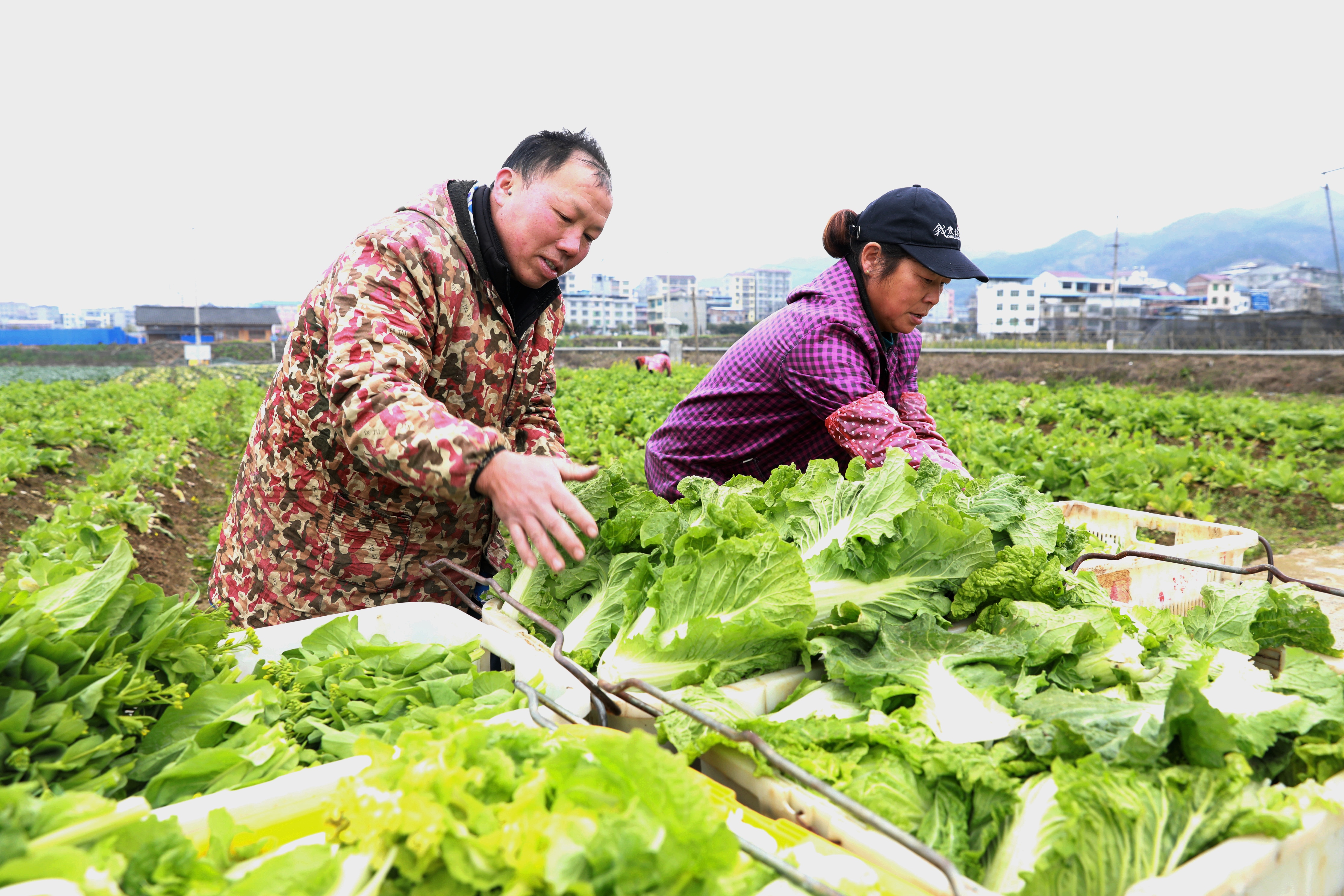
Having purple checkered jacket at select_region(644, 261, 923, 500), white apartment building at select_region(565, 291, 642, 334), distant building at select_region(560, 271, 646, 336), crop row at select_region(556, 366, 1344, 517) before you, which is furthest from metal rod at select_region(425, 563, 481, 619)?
white apartment building at select_region(565, 291, 642, 334)

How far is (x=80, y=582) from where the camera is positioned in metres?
1.51

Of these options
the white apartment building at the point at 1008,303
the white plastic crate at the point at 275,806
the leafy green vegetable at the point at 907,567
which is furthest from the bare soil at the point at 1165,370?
the white apartment building at the point at 1008,303

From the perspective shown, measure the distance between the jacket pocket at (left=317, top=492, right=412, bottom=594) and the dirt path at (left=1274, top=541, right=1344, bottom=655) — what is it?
5571mm

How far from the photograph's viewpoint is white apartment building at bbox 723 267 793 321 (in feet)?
Answer: 504

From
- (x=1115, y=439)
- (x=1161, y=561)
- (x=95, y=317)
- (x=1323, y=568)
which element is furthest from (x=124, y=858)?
(x=95, y=317)

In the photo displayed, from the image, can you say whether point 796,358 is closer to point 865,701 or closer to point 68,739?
point 865,701

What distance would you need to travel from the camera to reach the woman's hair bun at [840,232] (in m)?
3.22

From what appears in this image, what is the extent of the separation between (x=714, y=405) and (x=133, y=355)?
63.5m

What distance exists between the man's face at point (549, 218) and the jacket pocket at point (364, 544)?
907mm

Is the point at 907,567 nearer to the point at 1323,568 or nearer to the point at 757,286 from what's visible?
the point at 1323,568

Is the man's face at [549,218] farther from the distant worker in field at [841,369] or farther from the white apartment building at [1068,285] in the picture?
the white apartment building at [1068,285]

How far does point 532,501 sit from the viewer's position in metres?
1.76

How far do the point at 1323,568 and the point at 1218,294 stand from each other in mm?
128836

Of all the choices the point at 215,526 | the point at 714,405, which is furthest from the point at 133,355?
the point at 714,405
